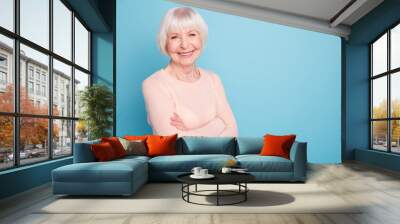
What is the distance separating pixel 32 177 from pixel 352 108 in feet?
24.0

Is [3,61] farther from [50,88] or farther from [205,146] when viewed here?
[205,146]

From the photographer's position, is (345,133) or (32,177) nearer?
(32,177)

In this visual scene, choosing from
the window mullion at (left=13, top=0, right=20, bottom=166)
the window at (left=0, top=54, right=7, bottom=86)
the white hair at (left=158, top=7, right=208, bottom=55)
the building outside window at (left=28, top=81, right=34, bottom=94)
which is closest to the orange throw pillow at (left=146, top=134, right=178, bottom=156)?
the building outside window at (left=28, top=81, right=34, bottom=94)

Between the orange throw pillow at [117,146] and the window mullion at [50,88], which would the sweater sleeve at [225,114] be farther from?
the window mullion at [50,88]

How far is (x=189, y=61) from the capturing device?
887 centimetres

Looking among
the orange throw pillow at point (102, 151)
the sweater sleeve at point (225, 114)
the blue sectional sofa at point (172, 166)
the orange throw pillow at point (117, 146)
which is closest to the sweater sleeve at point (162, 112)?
the sweater sleeve at point (225, 114)

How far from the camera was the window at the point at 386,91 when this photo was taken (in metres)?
7.89

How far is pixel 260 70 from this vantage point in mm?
8820

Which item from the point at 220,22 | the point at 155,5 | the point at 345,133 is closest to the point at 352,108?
the point at 345,133

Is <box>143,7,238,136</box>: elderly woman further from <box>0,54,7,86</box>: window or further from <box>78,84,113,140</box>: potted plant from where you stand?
<box>0,54,7,86</box>: window

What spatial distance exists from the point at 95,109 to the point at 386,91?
627 cm

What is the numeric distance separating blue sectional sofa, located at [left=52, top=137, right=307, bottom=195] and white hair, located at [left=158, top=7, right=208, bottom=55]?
3.07 metres

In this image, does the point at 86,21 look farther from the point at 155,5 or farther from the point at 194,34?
the point at 194,34

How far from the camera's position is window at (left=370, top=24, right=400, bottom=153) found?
7895mm
